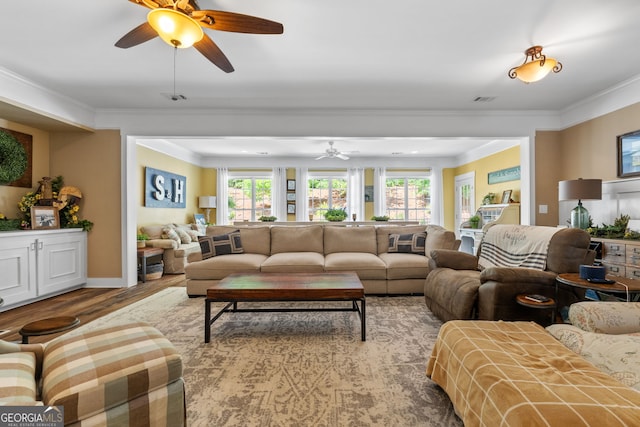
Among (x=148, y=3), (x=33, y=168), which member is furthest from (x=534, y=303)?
(x=33, y=168)

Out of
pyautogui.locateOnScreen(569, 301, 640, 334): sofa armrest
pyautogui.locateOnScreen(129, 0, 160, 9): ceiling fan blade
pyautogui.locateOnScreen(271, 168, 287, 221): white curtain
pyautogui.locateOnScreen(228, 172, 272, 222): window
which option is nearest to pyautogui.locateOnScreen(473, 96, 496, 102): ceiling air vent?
pyautogui.locateOnScreen(569, 301, 640, 334): sofa armrest

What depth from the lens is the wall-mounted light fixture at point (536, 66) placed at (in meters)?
2.79

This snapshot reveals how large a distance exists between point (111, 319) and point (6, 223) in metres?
2.02

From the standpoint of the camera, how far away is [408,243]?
4.31 meters

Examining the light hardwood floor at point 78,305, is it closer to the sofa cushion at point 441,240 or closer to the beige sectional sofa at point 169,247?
the beige sectional sofa at point 169,247

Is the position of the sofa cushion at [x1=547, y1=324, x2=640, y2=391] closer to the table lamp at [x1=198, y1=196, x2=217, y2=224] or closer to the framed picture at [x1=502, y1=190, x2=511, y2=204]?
the framed picture at [x1=502, y1=190, x2=511, y2=204]

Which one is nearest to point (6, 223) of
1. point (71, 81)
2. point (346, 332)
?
point (71, 81)

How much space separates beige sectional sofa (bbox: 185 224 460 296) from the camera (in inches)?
150

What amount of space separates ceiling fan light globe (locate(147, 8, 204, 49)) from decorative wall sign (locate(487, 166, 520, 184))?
19.0 ft

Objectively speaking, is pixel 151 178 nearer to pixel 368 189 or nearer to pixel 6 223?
pixel 6 223

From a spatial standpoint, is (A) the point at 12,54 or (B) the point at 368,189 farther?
(B) the point at 368,189

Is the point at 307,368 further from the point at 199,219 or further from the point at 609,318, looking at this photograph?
the point at 199,219

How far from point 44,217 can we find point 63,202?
1.05 feet

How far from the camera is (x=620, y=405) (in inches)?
38.9
